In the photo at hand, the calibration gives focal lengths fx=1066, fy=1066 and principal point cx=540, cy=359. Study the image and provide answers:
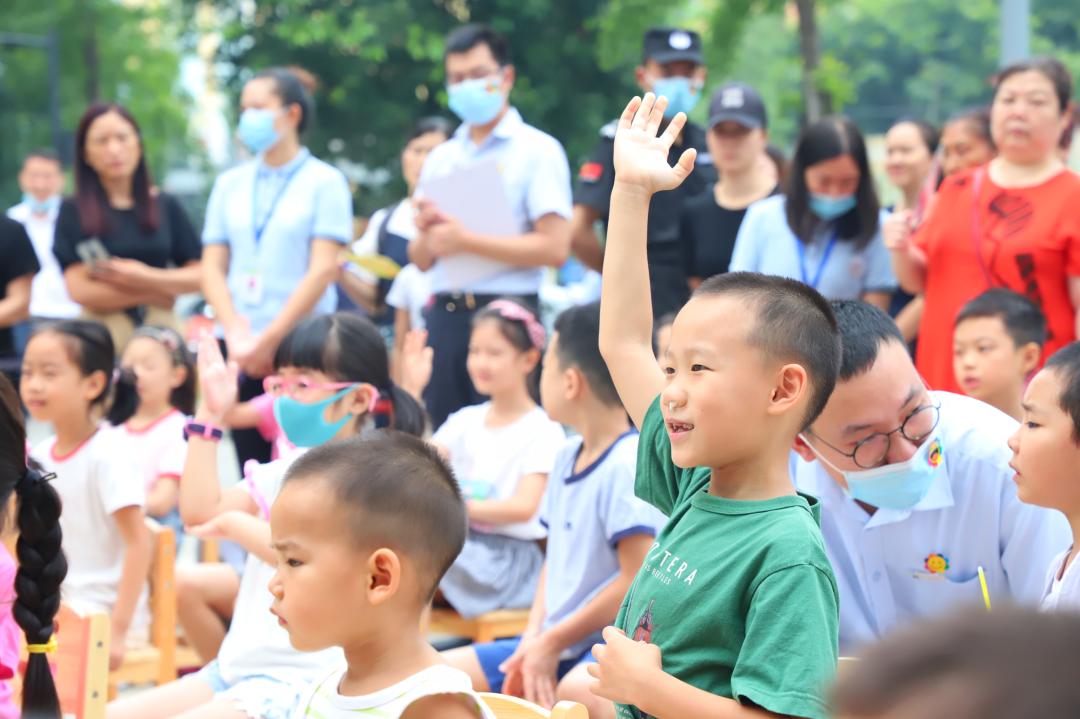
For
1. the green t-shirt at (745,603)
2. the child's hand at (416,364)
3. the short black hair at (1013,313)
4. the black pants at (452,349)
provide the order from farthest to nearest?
the black pants at (452,349) → the child's hand at (416,364) → the short black hair at (1013,313) → the green t-shirt at (745,603)

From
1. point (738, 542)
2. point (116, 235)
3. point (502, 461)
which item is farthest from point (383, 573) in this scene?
point (116, 235)

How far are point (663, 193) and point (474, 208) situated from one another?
82 cm

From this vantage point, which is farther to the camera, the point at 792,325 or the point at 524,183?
the point at 524,183

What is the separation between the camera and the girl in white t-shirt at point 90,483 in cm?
308

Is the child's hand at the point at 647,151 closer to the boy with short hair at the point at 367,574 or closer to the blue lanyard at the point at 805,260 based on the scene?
the boy with short hair at the point at 367,574

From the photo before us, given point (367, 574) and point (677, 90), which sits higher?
point (677, 90)

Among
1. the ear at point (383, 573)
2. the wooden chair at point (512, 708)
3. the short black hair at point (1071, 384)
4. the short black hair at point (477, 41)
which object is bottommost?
the wooden chair at point (512, 708)

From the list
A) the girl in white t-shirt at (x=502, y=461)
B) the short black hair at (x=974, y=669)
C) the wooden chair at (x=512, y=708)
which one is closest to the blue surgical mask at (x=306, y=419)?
the girl in white t-shirt at (x=502, y=461)

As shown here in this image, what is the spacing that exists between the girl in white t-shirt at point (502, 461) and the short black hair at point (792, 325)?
1.75 meters

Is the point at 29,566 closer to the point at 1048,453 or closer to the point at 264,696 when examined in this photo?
the point at 264,696

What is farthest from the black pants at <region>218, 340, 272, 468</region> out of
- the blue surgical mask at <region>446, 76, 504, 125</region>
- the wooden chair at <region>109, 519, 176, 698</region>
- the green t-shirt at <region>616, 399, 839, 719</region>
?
the green t-shirt at <region>616, 399, 839, 719</region>

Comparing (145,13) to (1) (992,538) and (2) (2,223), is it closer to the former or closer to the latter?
(2) (2,223)

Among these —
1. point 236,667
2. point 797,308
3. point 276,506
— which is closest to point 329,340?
point 236,667

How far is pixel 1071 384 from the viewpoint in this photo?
1797mm
